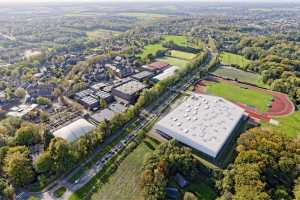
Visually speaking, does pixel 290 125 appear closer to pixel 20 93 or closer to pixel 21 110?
pixel 21 110

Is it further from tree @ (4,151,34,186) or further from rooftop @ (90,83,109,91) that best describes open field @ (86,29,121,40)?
tree @ (4,151,34,186)

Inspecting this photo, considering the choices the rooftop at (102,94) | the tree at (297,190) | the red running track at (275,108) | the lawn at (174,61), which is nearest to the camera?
the tree at (297,190)

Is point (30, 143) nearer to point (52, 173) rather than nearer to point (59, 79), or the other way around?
point (52, 173)

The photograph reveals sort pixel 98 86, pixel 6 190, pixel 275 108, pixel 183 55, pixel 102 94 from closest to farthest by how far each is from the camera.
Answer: pixel 6 190 → pixel 275 108 → pixel 102 94 → pixel 98 86 → pixel 183 55

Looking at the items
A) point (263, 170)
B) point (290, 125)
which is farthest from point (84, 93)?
point (290, 125)

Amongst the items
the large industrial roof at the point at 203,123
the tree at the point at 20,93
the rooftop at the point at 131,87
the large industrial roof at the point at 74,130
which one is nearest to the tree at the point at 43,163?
→ the large industrial roof at the point at 74,130

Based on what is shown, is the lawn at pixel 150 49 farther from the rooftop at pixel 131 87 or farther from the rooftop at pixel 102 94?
the rooftop at pixel 102 94
